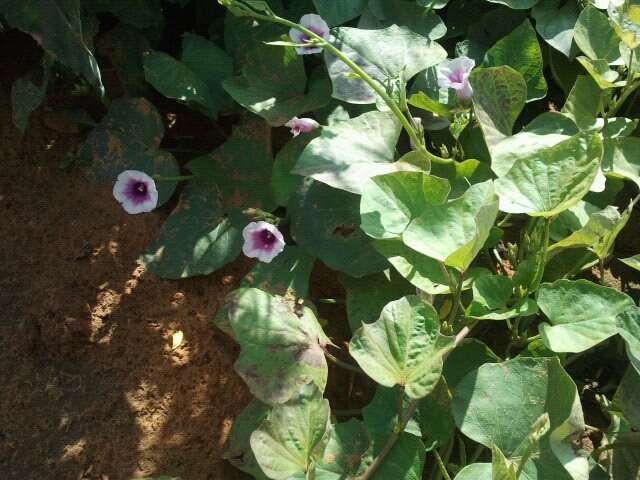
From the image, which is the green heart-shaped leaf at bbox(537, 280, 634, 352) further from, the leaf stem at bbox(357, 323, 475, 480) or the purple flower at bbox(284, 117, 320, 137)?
the purple flower at bbox(284, 117, 320, 137)

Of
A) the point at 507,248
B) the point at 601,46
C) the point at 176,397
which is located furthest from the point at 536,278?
the point at 176,397

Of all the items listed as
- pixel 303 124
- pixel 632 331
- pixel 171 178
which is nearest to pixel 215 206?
pixel 171 178

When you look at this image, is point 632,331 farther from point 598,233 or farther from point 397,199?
point 397,199

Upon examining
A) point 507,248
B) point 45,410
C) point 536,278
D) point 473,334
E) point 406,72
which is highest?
point 406,72

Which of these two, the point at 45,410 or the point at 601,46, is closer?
the point at 45,410

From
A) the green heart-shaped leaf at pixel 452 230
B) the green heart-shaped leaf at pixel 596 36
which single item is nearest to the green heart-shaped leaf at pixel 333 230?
the green heart-shaped leaf at pixel 452 230

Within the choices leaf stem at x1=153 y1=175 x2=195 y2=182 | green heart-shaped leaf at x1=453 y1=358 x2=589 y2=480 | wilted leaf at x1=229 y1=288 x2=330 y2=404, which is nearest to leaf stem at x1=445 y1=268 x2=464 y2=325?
green heart-shaped leaf at x1=453 y1=358 x2=589 y2=480

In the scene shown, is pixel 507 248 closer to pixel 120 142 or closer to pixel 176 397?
pixel 176 397

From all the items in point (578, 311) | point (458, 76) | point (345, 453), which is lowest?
point (345, 453)
